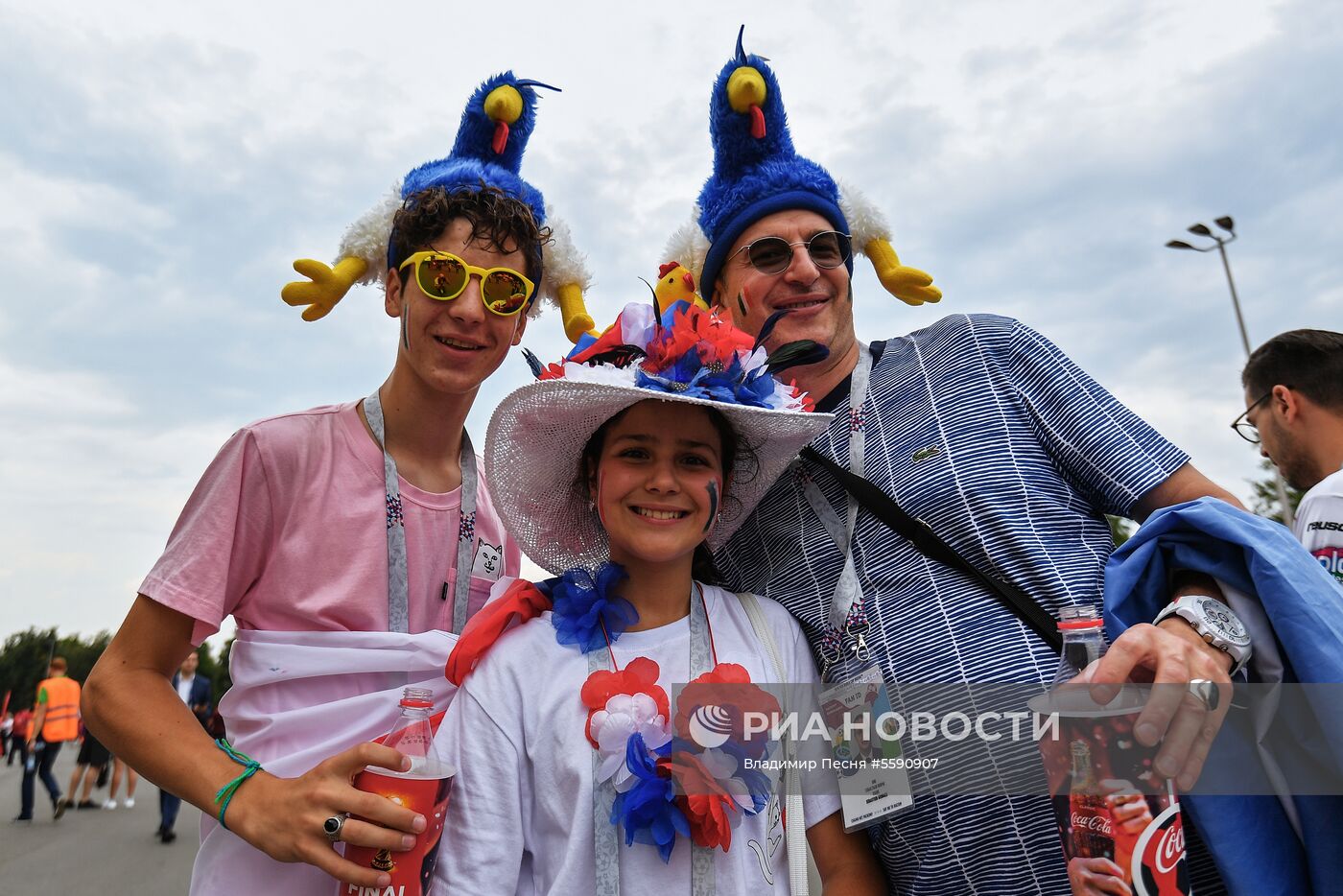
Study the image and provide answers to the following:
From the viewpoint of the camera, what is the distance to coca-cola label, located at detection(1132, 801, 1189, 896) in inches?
54.8

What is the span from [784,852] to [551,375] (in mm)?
1393

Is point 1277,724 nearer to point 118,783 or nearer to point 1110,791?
point 1110,791

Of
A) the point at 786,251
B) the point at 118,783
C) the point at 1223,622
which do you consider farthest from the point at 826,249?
the point at 118,783

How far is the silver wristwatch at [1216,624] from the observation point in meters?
1.66

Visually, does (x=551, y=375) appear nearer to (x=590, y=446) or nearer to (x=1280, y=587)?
(x=590, y=446)

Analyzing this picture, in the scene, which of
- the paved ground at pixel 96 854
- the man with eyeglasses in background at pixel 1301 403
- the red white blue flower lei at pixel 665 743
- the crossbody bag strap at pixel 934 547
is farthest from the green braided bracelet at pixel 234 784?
the paved ground at pixel 96 854

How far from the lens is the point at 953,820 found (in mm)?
2104

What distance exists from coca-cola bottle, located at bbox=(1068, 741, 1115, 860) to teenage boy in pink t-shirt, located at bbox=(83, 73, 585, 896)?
1223 mm

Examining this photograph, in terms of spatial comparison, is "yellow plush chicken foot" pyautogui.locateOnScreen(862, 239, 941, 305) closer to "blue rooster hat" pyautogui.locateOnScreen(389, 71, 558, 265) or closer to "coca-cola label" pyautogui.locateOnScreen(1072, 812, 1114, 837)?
"blue rooster hat" pyautogui.locateOnScreen(389, 71, 558, 265)

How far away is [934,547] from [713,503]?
0.63m

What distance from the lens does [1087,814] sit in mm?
→ 1462

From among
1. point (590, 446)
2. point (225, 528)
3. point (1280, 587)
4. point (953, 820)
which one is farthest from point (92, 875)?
point (1280, 587)

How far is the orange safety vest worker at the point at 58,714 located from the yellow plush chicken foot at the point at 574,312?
11115 mm

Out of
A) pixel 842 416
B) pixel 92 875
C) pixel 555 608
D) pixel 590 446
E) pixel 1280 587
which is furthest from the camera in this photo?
pixel 92 875
